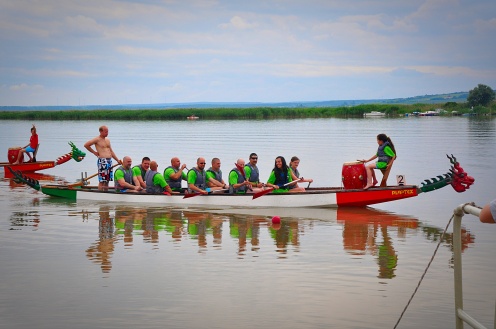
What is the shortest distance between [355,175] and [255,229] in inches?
135

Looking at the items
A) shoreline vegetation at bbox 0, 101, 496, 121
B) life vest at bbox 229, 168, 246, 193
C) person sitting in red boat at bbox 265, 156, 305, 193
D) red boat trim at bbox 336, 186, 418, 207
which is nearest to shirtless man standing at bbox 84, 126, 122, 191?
life vest at bbox 229, 168, 246, 193

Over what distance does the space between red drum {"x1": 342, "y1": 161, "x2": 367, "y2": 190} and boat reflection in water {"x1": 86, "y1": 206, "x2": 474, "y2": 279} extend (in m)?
0.68

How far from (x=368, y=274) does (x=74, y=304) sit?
4.60 metres

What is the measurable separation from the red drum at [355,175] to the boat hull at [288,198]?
0.98 ft

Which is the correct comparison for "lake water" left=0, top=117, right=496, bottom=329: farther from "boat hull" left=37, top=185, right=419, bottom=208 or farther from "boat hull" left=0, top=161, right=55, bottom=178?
"boat hull" left=0, top=161, right=55, bottom=178

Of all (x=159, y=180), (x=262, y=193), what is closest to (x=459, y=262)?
(x=262, y=193)

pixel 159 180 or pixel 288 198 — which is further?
pixel 159 180

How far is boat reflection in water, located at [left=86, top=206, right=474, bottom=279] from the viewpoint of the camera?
1389 cm

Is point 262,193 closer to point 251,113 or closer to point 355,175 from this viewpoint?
point 355,175

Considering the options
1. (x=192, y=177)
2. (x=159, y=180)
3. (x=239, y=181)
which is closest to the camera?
(x=239, y=181)

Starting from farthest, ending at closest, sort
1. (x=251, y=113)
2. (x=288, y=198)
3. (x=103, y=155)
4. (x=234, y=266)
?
(x=251, y=113), (x=103, y=155), (x=288, y=198), (x=234, y=266)

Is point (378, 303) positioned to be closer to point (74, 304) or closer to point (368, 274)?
point (368, 274)

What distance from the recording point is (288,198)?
61.2 feet

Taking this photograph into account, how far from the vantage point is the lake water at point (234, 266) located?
9.72 metres
